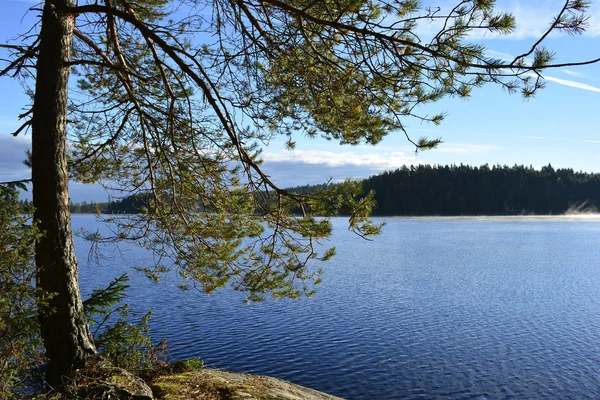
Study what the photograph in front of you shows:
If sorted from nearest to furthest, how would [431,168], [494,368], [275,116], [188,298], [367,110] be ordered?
[367,110] → [275,116] → [494,368] → [188,298] → [431,168]

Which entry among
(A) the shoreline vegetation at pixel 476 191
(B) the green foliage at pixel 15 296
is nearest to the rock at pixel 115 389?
(B) the green foliage at pixel 15 296

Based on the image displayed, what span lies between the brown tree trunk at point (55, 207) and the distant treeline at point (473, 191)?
9350 cm

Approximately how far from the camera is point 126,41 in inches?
307

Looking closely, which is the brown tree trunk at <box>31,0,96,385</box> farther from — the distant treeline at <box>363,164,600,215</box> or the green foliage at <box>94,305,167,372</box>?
the distant treeline at <box>363,164,600,215</box>

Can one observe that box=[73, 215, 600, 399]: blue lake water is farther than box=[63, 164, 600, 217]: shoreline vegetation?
No

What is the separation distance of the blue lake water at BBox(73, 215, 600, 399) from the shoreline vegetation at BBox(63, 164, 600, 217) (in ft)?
238

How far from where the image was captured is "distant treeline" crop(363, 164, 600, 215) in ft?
328

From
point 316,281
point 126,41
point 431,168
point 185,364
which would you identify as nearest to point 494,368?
point 316,281

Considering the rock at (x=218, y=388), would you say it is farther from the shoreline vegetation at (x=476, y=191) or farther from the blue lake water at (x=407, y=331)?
the shoreline vegetation at (x=476, y=191)

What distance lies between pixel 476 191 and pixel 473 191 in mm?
739

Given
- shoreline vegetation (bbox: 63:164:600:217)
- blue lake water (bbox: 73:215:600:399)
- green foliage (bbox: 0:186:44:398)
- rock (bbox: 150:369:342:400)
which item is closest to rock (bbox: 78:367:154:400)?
rock (bbox: 150:369:342:400)

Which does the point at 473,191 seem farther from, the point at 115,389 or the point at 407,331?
the point at 115,389

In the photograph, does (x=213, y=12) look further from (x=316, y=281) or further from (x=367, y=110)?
(x=316, y=281)

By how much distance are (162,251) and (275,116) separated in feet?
7.94
